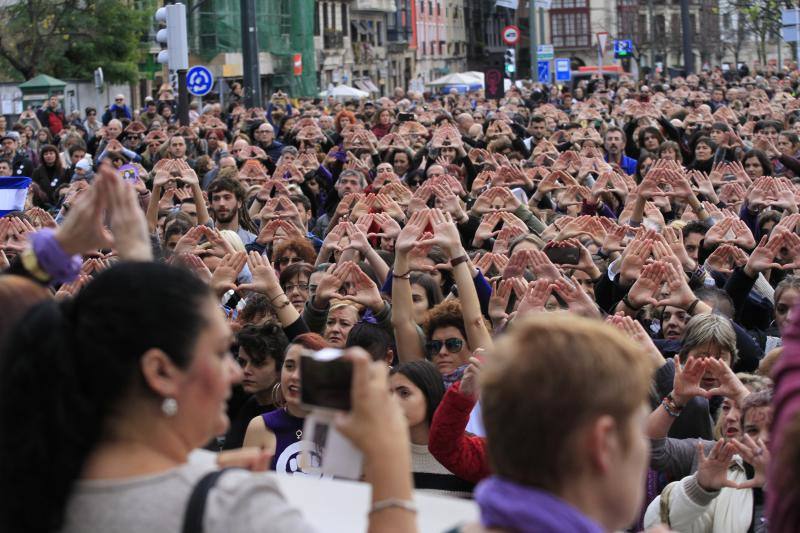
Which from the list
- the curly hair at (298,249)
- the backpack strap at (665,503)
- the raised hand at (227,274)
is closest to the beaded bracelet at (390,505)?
the backpack strap at (665,503)

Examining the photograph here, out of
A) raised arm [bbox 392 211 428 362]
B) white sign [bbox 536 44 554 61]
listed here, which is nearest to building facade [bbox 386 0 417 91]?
white sign [bbox 536 44 554 61]

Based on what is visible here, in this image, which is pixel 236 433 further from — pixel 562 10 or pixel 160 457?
pixel 562 10

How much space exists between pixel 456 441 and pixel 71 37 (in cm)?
4279

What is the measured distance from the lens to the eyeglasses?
632cm

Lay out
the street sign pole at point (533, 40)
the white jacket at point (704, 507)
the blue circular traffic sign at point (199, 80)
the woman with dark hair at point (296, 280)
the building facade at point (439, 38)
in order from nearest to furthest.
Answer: the white jacket at point (704, 507), the woman with dark hair at point (296, 280), the blue circular traffic sign at point (199, 80), the street sign pole at point (533, 40), the building facade at point (439, 38)

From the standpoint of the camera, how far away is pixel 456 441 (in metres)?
4.72

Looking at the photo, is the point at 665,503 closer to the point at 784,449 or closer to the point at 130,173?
the point at 784,449

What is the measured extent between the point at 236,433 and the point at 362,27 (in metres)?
77.6

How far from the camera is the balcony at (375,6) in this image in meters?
81.5

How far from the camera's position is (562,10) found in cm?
11606

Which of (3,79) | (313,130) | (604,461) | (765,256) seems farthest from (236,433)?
(3,79)

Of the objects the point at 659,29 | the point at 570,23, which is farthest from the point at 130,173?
the point at 570,23

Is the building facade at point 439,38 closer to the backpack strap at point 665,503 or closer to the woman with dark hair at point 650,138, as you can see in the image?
the woman with dark hair at point 650,138

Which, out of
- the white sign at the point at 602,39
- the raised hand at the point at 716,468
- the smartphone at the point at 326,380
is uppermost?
the white sign at the point at 602,39
